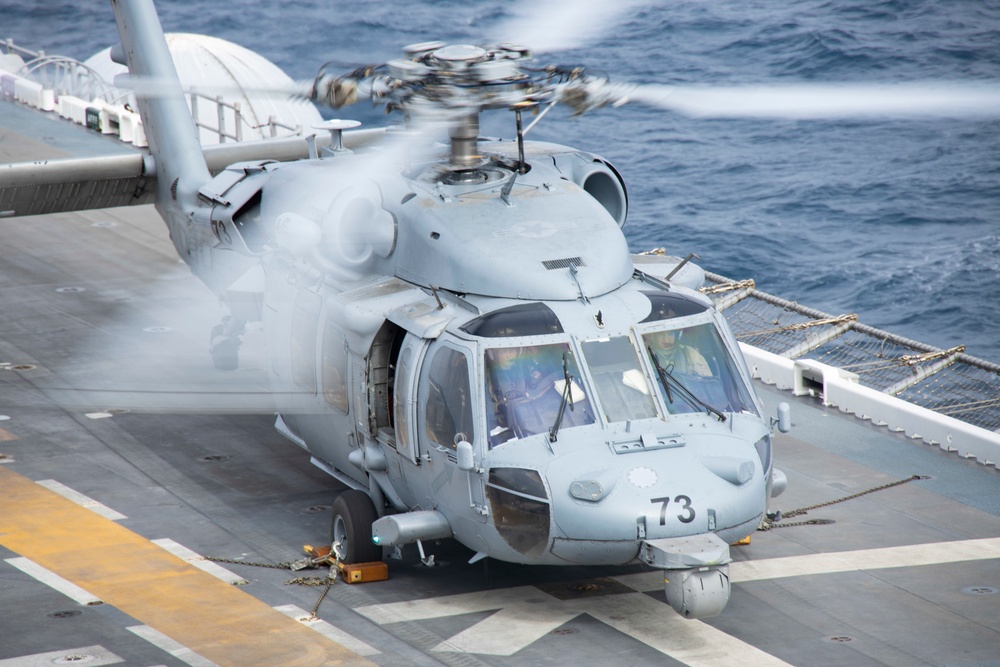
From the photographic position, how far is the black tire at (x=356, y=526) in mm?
13992

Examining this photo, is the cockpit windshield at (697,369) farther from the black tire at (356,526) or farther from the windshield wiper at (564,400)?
the black tire at (356,526)

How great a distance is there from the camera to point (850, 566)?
14250 mm

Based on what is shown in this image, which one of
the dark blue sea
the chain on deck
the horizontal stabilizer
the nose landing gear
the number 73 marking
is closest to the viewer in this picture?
the nose landing gear

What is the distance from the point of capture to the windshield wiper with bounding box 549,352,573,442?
1251cm

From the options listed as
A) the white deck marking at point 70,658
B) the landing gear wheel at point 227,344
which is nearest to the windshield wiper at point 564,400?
the white deck marking at point 70,658

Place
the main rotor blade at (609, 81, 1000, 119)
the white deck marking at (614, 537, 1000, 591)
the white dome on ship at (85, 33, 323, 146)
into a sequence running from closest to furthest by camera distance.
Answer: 1. the main rotor blade at (609, 81, 1000, 119)
2. the white deck marking at (614, 537, 1000, 591)
3. the white dome on ship at (85, 33, 323, 146)

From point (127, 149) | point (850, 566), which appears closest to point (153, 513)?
point (850, 566)

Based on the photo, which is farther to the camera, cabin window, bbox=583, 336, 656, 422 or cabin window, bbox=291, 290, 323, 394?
cabin window, bbox=291, 290, 323, 394

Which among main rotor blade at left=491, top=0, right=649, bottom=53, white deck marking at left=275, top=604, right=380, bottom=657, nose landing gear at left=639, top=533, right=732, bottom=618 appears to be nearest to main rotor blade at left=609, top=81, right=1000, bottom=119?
main rotor blade at left=491, top=0, right=649, bottom=53

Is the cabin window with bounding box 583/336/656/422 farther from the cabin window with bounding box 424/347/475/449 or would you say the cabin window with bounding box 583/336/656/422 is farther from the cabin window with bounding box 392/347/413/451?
the cabin window with bounding box 392/347/413/451

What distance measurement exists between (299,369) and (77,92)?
23.5 metres

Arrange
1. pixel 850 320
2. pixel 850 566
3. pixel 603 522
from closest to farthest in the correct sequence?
1. pixel 603 522
2. pixel 850 566
3. pixel 850 320

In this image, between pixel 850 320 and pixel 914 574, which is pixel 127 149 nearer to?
pixel 850 320

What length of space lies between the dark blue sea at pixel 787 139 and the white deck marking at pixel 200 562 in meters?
19.2
